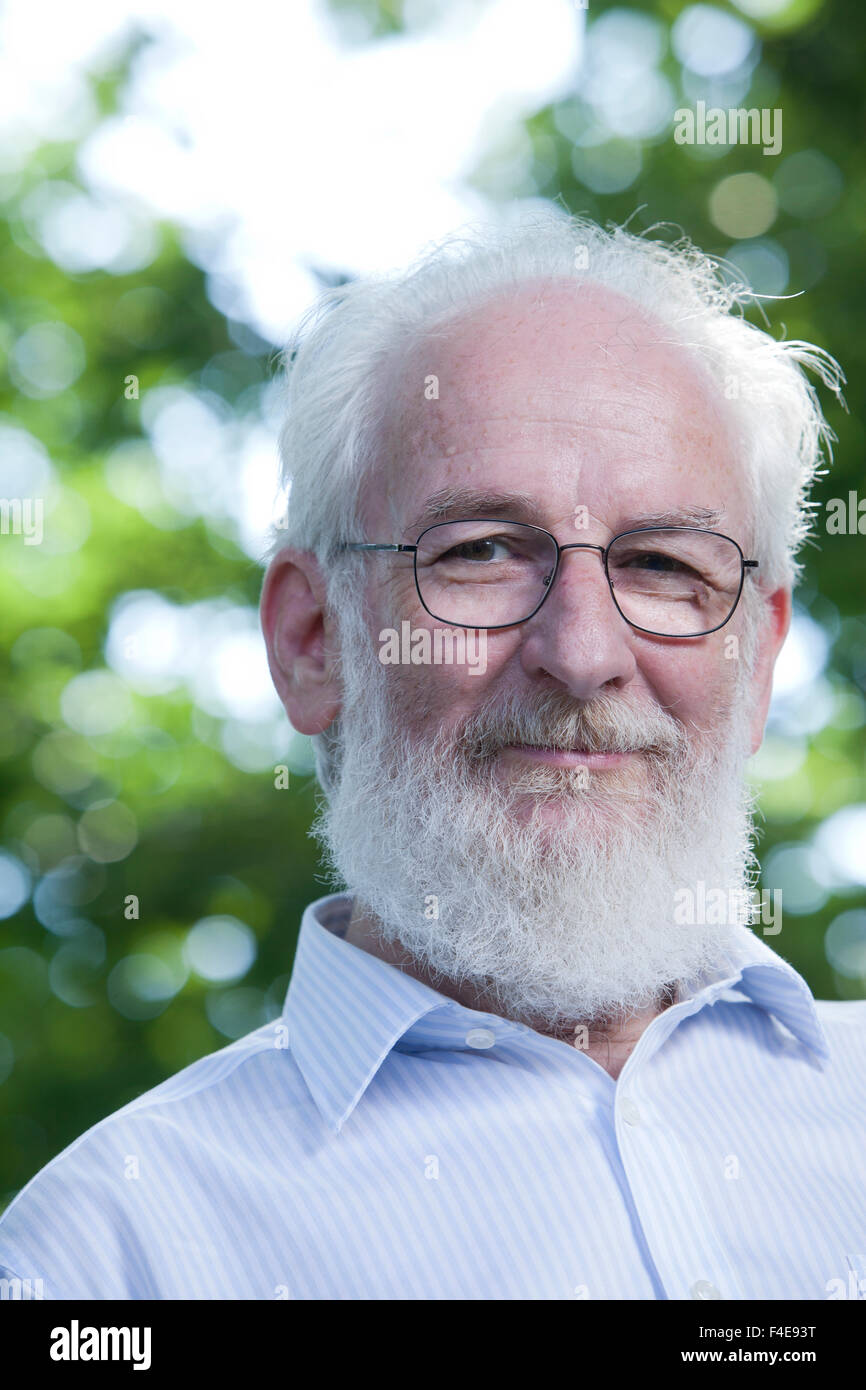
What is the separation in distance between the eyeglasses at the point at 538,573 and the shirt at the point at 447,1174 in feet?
2.32

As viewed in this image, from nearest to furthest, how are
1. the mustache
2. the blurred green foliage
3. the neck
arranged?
the mustache, the neck, the blurred green foliage

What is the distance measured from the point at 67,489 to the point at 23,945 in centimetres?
292

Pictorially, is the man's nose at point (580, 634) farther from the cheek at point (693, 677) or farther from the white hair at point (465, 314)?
the white hair at point (465, 314)

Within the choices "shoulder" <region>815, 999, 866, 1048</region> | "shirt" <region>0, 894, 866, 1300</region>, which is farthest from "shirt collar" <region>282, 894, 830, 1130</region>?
"shoulder" <region>815, 999, 866, 1048</region>

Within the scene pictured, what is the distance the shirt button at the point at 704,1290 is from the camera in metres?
1.74

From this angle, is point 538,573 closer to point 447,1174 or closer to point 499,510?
point 499,510

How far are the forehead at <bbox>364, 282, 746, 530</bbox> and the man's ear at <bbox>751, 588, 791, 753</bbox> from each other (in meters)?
0.35

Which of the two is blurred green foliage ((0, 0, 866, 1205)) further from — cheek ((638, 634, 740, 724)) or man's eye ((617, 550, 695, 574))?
man's eye ((617, 550, 695, 574))

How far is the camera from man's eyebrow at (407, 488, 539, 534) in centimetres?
207

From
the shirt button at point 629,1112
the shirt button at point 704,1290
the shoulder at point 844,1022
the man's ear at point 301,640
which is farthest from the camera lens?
the man's ear at point 301,640

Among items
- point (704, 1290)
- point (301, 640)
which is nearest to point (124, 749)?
point (301, 640)

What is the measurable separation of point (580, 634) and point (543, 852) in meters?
0.42

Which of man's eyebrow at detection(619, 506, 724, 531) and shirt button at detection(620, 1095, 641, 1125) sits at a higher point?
man's eyebrow at detection(619, 506, 724, 531)

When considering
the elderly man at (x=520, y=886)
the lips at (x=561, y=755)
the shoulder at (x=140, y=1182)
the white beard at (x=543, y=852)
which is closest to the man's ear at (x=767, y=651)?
the elderly man at (x=520, y=886)
